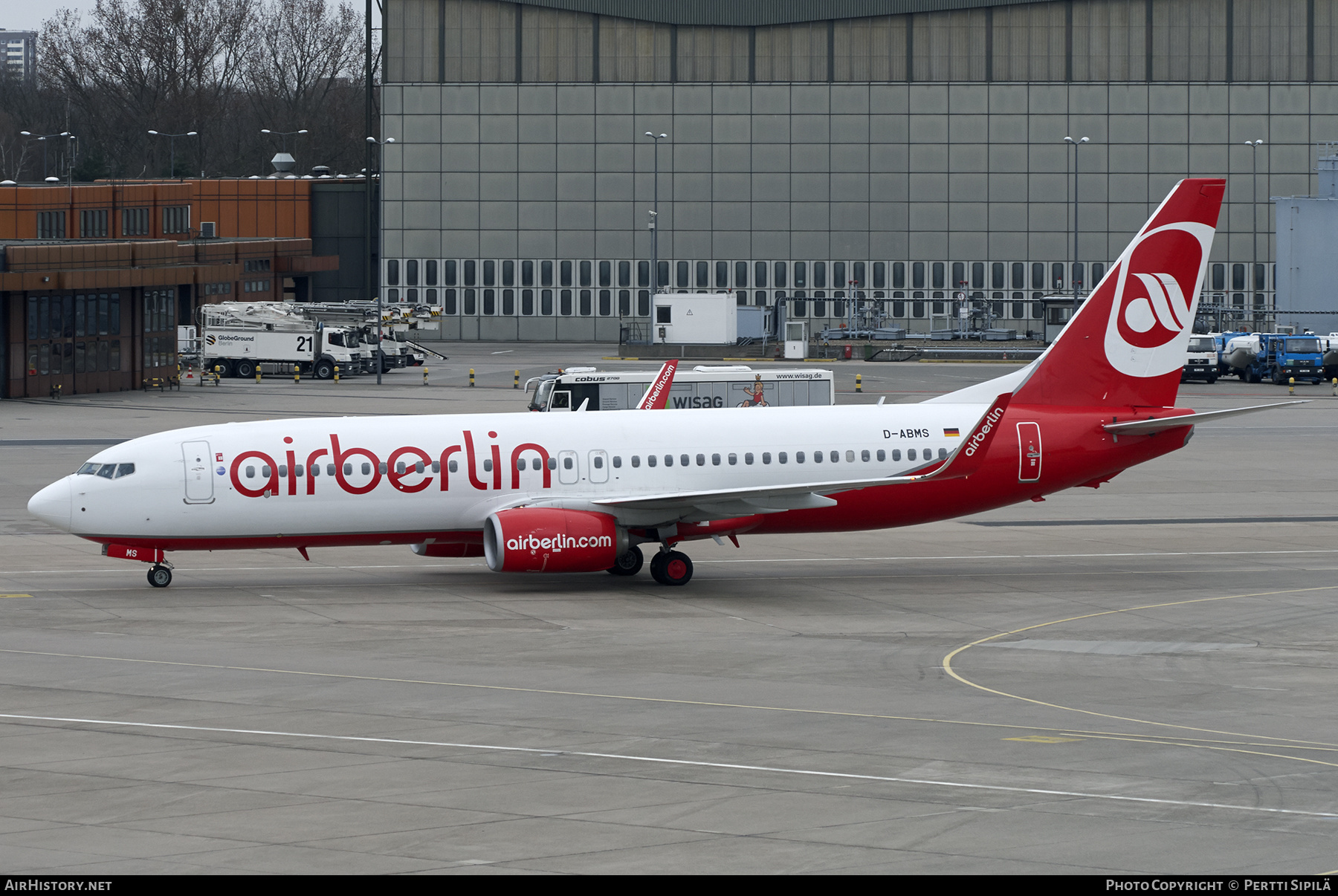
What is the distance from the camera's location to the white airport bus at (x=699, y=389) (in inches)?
2525

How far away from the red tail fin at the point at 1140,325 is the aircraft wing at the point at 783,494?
3.33 meters

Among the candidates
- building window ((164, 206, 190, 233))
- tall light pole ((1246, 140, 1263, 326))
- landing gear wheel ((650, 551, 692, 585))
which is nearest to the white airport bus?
landing gear wheel ((650, 551, 692, 585))

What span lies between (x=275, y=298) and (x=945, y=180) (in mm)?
51901

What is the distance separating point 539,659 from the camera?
92.5ft

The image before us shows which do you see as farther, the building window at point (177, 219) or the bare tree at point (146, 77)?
the bare tree at point (146, 77)

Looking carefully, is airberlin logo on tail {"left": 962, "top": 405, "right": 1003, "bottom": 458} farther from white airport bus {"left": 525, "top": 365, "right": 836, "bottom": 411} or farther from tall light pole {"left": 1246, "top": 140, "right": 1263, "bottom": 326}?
tall light pole {"left": 1246, "top": 140, "right": 1263, "bottom": 326}

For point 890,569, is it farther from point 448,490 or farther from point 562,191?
point 562,191

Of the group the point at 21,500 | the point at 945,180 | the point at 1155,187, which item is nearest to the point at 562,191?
the point at 945,180

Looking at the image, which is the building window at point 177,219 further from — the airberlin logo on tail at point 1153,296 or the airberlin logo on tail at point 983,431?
the airberlin logo on tail at point 983,431

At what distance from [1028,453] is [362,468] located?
14423 millimetres

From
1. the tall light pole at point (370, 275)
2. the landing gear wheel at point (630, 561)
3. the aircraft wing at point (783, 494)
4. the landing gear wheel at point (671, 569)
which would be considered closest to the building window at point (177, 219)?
the tall light pole at point (370, 275)

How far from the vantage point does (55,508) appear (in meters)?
34.6

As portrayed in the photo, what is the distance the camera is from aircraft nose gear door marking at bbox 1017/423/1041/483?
3725 centimetres

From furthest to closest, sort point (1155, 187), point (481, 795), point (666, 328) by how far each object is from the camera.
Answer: point (1155, 187) → point (666, 328) → point (481, 795)
